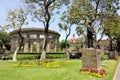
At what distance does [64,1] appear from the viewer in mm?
41969

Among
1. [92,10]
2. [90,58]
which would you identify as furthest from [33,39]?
[90,58]

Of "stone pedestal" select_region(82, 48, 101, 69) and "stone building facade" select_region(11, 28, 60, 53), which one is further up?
"stone building facade" select_region(11, 28, 60, 53)

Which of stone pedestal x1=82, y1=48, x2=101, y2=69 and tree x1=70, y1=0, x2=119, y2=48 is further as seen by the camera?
tree x1=70, y1=0, x2=119, y2=48

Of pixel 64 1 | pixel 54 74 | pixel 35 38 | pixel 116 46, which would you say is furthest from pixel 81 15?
pixel 116 46

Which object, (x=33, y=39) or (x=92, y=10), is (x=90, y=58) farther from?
(x=33, y=39)

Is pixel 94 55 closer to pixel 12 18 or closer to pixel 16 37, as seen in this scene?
pixel 12 18

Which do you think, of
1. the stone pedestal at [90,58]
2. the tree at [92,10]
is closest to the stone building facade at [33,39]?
the tree at [92,10]

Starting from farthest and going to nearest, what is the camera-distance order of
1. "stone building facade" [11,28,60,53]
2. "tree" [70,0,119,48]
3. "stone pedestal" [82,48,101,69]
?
"stone building facade" [11,28,60,53] → "tree" [70,0,119,48] → "stone pedestal" [82,48,101,69]

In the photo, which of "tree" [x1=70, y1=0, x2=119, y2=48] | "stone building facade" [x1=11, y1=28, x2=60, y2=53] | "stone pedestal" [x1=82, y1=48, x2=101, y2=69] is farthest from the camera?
"stone building facade" [x1=11, y1=28, x2=60, y2=53]

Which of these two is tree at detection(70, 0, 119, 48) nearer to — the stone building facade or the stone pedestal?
the stone building facade

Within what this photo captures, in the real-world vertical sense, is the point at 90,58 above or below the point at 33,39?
below

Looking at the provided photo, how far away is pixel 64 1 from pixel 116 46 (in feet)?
172

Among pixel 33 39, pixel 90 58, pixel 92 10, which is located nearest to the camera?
pixel 90 58

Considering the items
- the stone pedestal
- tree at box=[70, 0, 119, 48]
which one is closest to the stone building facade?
tree at box=[70, 0, 119, 48]
